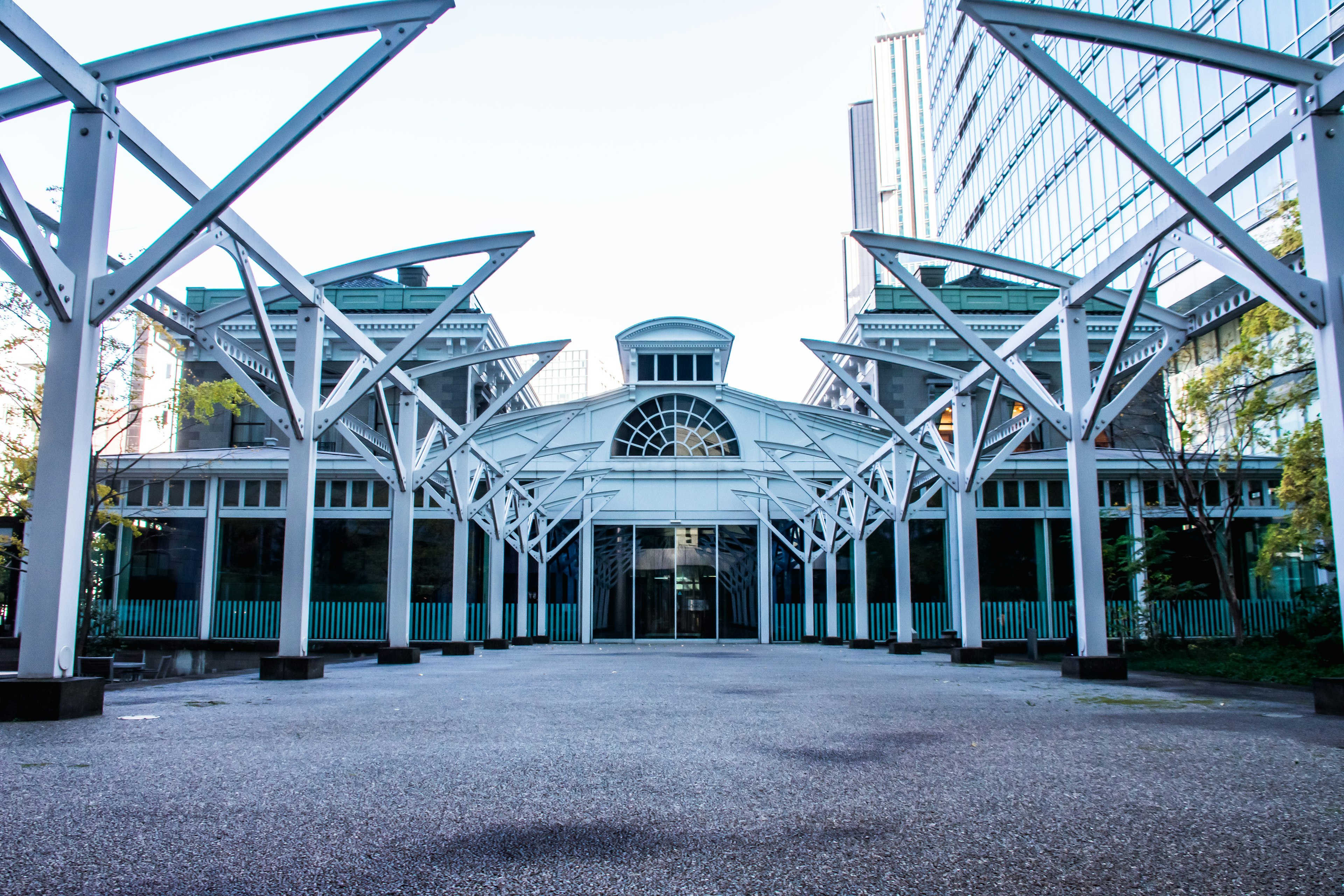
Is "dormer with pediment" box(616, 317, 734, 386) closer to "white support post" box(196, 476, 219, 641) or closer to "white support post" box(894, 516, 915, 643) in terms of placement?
"white support post" box(894, 516, 915, 643)

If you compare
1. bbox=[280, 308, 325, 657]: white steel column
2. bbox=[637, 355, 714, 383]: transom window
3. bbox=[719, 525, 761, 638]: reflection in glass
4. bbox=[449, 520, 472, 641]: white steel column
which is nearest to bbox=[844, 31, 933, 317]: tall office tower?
bbox=[719, 525, 761, 638]: reflection in glass

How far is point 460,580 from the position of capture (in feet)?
56.6

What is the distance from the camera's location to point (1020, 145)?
125ft

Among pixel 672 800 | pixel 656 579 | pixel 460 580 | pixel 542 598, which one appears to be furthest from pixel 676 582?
pixel 672 800

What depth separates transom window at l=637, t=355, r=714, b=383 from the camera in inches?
1161

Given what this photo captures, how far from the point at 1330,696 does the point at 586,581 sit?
21554 mm

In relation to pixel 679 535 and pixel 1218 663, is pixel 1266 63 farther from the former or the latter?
pixel 679 535

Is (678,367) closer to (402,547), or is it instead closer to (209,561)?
(209,561)

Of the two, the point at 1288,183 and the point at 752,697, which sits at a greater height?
the point at 1288,183

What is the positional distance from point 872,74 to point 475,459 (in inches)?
5735

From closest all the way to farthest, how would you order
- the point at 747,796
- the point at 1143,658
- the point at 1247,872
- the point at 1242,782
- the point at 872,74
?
1. the point at 1247,872
2. the point at 747,796
3. the point at 1242,782
4. the point at 1143,658
5. the point at 872,74

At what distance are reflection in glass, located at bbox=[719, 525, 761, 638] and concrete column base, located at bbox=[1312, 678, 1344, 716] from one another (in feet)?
70.0

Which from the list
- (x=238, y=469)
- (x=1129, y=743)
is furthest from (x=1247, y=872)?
(x=238, y=469)

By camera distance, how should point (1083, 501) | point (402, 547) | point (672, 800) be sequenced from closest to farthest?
point (672, 800)
point (1083, 501)
point (402, 547)
